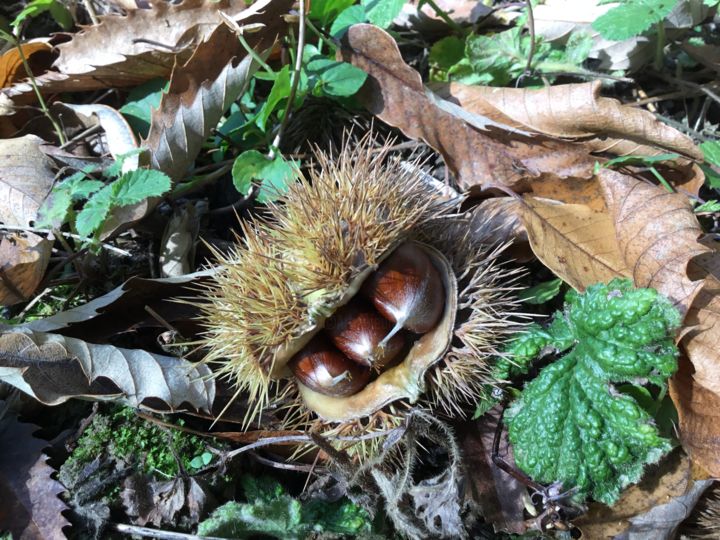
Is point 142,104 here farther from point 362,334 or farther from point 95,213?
point 362,334

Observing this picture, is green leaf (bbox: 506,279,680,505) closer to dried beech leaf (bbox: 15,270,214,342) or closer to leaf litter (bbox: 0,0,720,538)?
leaf litter (bbox: 0,0,720,538)

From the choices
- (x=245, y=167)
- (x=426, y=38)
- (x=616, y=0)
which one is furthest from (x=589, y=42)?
(x=245, y=167)

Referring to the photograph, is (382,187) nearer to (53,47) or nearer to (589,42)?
(589,42)

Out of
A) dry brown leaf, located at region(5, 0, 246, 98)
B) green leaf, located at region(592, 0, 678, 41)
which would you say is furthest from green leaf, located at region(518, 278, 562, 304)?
dry brown leaf, located at region(5, 0, 246, 98)

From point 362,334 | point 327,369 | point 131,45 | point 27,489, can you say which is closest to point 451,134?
point 362,334

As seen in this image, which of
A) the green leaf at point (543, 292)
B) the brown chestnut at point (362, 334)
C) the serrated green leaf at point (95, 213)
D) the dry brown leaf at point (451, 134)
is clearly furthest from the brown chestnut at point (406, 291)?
the serrated green leaf at point (95, 213)

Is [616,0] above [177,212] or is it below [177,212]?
above

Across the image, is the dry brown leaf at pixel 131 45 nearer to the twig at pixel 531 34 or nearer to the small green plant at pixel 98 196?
the small green plant at pixel 98 196
